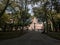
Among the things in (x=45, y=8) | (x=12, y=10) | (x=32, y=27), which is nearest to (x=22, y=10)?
(x=12, y=10)

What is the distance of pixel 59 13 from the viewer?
54.8 metres

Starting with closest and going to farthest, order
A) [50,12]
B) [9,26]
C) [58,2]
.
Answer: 1. [58,2]
2. [50,12]
3. [9,26]

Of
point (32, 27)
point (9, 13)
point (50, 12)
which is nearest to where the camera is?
point (50, 12)

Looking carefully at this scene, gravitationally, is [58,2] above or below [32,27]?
above

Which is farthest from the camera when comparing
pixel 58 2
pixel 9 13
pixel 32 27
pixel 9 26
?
pixel 32 27

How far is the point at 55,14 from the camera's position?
2274 inches

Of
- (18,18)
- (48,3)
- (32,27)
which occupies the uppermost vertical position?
(48,3)

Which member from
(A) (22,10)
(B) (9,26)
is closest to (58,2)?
(A) (22,10)

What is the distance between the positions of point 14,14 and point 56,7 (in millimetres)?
16495

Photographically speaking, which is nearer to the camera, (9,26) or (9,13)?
(9,13)

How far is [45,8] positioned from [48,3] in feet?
16.6

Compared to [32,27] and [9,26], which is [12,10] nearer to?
[9,26]

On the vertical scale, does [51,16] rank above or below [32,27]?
above

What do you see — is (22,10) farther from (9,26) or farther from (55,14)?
(9,26)
